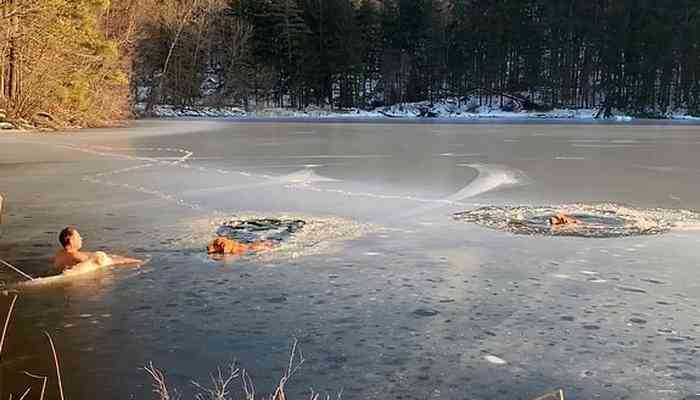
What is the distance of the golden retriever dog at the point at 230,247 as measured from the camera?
5.54m

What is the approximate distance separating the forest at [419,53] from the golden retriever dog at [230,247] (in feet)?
102

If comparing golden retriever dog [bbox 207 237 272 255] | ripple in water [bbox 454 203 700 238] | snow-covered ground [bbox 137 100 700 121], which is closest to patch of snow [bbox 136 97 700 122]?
snow-covered ground [bbox 137 100 700 121]

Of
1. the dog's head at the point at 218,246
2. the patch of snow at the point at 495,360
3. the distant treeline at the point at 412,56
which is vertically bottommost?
the patch of snow at the point at 495,360

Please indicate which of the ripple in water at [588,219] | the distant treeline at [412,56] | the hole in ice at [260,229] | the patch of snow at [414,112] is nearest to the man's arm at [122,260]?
the hole in ice at [260,229]

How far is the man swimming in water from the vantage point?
500 centimetres

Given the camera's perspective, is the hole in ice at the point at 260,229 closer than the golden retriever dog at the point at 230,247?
No

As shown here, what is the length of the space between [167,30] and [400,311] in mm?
40535

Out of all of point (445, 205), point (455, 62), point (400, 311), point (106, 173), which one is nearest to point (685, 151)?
point (445, 205)

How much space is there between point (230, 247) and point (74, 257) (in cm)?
109

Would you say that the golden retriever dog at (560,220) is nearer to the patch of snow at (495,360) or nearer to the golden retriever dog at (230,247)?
the golden retriever dog at (230,247)

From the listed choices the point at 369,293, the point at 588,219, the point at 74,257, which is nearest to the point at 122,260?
the point at 74,257

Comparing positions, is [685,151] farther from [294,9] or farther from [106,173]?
[294,9]

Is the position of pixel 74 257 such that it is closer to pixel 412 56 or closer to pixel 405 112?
pixel 405 112

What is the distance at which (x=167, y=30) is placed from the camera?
42.0m
